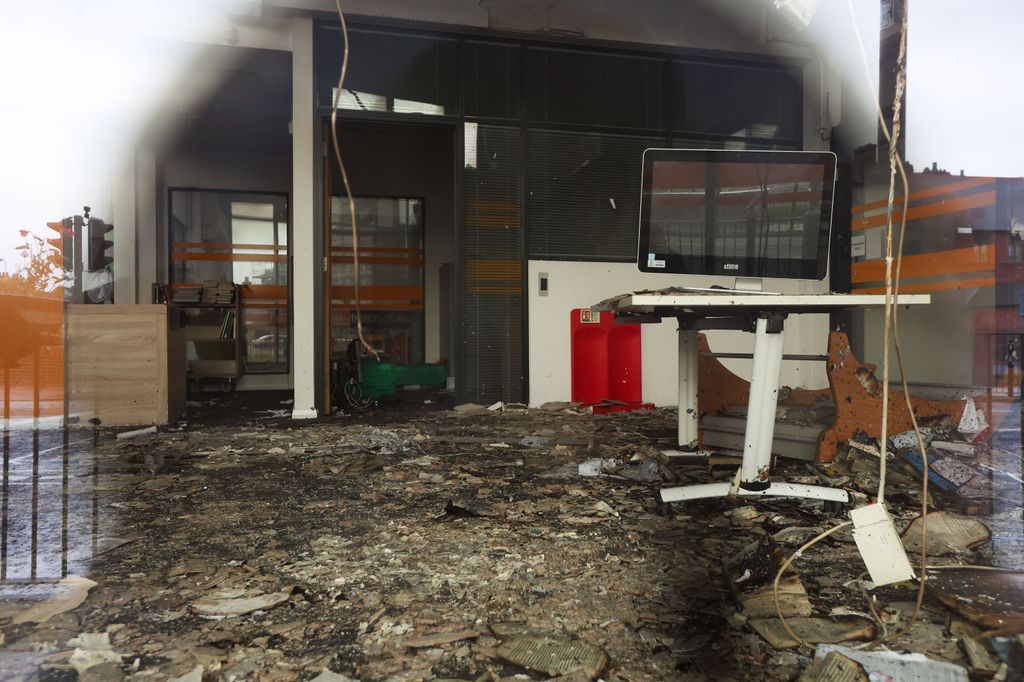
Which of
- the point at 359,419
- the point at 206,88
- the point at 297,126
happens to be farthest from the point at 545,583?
the point at 206,88

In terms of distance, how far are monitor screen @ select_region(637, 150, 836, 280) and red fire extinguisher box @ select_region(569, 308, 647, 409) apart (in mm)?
2858

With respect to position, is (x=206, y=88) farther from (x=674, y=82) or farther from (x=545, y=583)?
(x=545, y=583)

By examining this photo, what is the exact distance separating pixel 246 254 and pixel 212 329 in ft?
3.69

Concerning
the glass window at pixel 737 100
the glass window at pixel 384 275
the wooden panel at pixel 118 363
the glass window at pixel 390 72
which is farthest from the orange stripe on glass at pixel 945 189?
the wooden panel at pixel 118 363

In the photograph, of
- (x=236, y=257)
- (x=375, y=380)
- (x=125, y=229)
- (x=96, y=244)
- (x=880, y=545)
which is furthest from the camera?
(x=236, y=257)

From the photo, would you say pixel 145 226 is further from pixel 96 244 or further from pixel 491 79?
pixel 491 79

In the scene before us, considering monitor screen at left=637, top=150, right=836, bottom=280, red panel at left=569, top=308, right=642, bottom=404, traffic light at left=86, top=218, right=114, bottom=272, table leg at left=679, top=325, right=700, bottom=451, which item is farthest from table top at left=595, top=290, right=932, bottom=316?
traffic light at left=86, top=218, right=114, bottom=272

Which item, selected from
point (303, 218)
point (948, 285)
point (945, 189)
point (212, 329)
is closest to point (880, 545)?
point (948, 285)

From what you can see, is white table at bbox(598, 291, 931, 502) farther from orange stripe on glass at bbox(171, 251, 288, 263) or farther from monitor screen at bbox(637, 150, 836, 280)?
orange stripe on glass at bbox(171, 251, 288, 263)

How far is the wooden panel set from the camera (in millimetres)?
4332

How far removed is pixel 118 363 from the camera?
174 inches

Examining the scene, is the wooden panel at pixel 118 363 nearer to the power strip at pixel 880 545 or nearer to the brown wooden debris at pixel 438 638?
the brown wooden debris at pixel 438 638

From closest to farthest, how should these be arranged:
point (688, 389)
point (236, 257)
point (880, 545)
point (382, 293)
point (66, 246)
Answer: point (880, 545) → point (688, 389) → point (66, 246) → point (236, 257) → point (382, 293)

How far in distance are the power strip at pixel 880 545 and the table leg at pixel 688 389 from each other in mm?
1325
